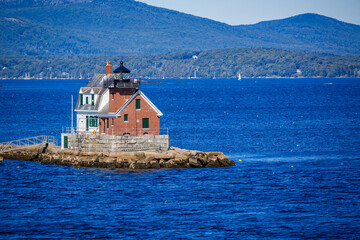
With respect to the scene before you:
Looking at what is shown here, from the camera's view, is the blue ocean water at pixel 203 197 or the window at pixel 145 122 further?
the window at pixel 145 122

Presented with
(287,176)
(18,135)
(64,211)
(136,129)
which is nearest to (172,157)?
(136,129)

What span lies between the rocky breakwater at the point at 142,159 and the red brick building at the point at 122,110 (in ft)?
8.49

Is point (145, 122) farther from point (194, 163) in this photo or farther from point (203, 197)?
point (203, 197)

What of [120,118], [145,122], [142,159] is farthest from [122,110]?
[142,159]

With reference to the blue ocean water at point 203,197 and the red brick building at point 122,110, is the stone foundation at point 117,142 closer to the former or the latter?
the red brick building at point 122,110

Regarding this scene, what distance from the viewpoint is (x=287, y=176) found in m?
57.0

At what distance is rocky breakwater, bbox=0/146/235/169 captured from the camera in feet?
188

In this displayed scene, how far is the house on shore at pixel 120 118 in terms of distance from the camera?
58.8 metres

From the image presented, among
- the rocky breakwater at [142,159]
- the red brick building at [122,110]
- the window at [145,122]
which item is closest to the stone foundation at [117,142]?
the rocky breakwater at [142,159]

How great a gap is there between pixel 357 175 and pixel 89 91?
25356 millimetres

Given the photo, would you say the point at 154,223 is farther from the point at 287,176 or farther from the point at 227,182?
the point at 287,176

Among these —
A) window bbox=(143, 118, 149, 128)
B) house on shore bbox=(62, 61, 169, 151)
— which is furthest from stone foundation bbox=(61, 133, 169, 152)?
window bbox=(143, 118, 149, 128)

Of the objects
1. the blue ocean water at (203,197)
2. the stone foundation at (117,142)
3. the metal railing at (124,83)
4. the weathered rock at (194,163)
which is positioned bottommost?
the blue ocean water at (203,197)

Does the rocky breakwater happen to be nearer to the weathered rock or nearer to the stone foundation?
the weathered rock
